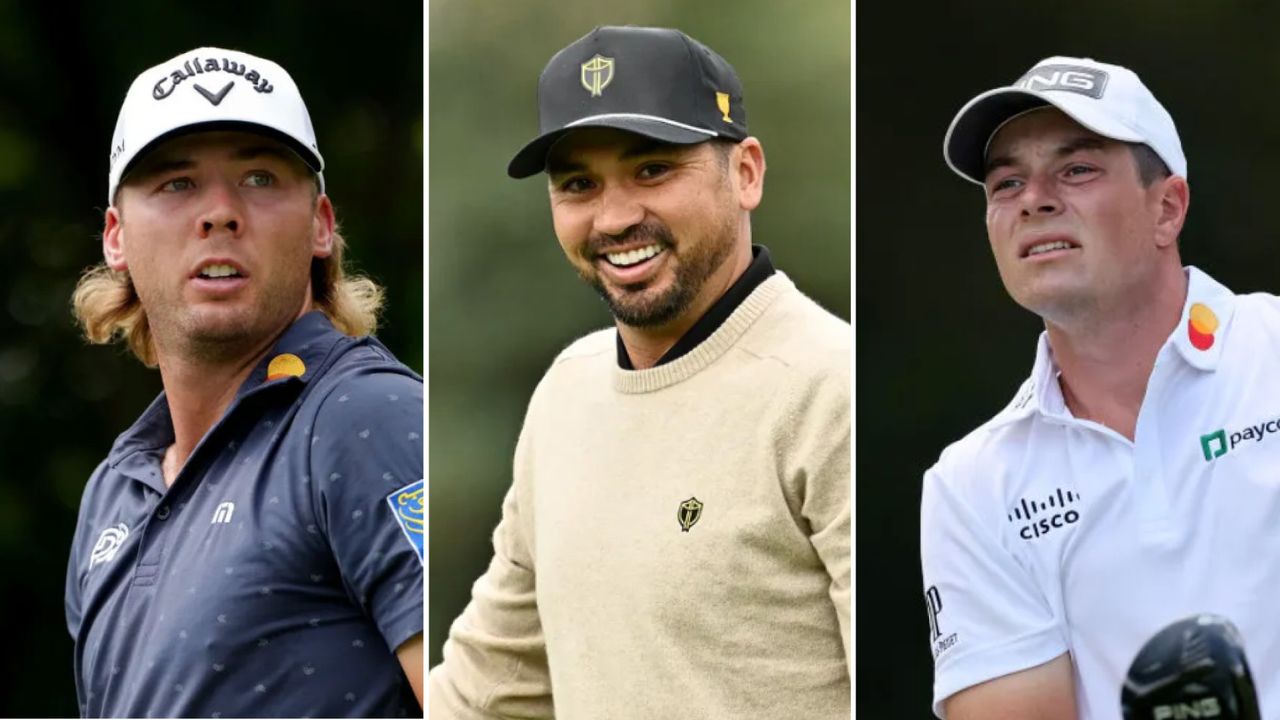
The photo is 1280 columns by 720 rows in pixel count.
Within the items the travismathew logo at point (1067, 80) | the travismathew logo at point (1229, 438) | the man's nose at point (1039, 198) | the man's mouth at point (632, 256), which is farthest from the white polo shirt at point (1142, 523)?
the man's mouth at point (632, 256)

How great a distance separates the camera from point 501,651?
3.98 meters

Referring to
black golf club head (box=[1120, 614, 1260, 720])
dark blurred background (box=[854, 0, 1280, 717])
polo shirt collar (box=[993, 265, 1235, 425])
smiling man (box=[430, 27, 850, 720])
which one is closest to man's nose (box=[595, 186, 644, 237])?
smiling man (box=[430, 27, 850, 720])

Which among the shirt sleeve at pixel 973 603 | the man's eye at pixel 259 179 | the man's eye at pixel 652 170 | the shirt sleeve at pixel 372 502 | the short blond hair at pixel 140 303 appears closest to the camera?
the shirt sleeve at pixel 372 502

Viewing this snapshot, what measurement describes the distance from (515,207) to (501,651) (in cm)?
88

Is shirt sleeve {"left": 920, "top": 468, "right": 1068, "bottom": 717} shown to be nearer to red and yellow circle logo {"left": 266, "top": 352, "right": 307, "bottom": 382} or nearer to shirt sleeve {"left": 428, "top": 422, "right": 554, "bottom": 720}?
shirt sleeve {"left": 428, "top": 422, "right": 554, "bottom": 720}

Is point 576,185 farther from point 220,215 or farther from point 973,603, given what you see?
point 973,603

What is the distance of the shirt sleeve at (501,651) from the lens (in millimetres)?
3965

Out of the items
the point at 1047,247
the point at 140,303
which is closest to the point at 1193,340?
the point at 1047,247

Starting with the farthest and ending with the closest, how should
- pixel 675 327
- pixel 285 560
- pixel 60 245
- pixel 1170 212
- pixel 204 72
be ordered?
pixel 60 245
pixel 204 72
pixel 675 327
pixel 1170 212
pixel 285 560

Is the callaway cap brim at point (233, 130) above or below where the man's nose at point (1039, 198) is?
above

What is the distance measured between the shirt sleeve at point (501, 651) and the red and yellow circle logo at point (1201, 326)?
4.24 ft

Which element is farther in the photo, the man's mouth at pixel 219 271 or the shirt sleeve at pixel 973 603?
the man's mouth at pixel 219 271

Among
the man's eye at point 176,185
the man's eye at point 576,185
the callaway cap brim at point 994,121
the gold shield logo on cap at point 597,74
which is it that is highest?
the gold shield logo on cap at point 597,74

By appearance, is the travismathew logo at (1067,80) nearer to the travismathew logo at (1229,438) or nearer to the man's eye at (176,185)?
the travismathew logo at (1229,438)
